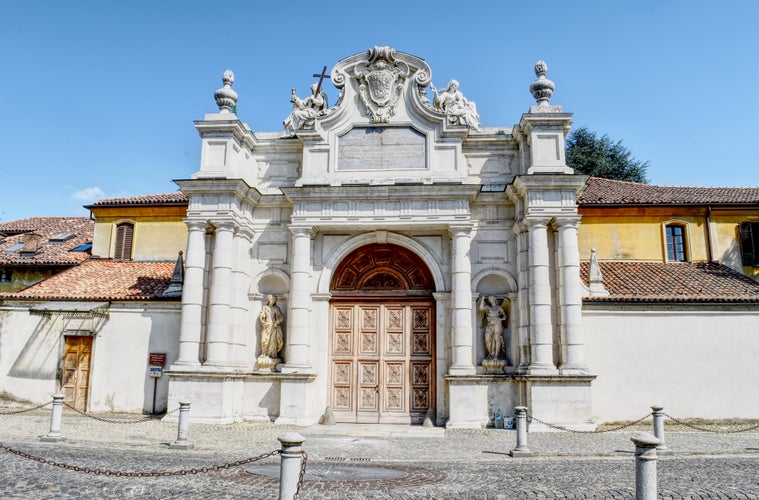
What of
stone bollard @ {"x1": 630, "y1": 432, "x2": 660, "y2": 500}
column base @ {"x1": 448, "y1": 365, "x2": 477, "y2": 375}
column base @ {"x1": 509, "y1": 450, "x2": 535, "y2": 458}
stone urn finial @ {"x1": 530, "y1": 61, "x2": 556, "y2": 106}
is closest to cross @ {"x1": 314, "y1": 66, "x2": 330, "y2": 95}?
stone urn finial @ {"x1": 530, "y1": 61, "x2": 556, "y2": 106}

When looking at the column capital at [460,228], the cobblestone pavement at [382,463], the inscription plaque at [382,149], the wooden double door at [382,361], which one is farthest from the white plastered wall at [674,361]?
the inscription plaque at [382,149]

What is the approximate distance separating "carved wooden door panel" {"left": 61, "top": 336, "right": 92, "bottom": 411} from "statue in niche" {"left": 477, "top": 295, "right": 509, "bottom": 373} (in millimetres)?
12223

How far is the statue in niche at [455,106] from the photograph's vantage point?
18.7 m

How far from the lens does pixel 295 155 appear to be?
19.5 metres

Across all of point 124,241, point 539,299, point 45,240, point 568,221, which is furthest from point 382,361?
point 45,240

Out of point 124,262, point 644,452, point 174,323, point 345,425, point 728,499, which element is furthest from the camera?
point 124,262

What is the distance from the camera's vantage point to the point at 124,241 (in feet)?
84.8

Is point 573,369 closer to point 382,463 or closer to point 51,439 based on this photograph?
point 382,463

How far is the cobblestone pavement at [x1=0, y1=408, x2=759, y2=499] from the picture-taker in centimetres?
879

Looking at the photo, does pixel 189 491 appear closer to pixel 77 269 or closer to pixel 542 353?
pixel 542 353

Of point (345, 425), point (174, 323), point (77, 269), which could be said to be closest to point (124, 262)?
point (77, 269)

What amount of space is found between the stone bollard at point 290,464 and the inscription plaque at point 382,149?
42.1ft

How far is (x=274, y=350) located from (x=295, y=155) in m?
5.97

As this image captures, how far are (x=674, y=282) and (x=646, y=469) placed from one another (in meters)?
14.8
